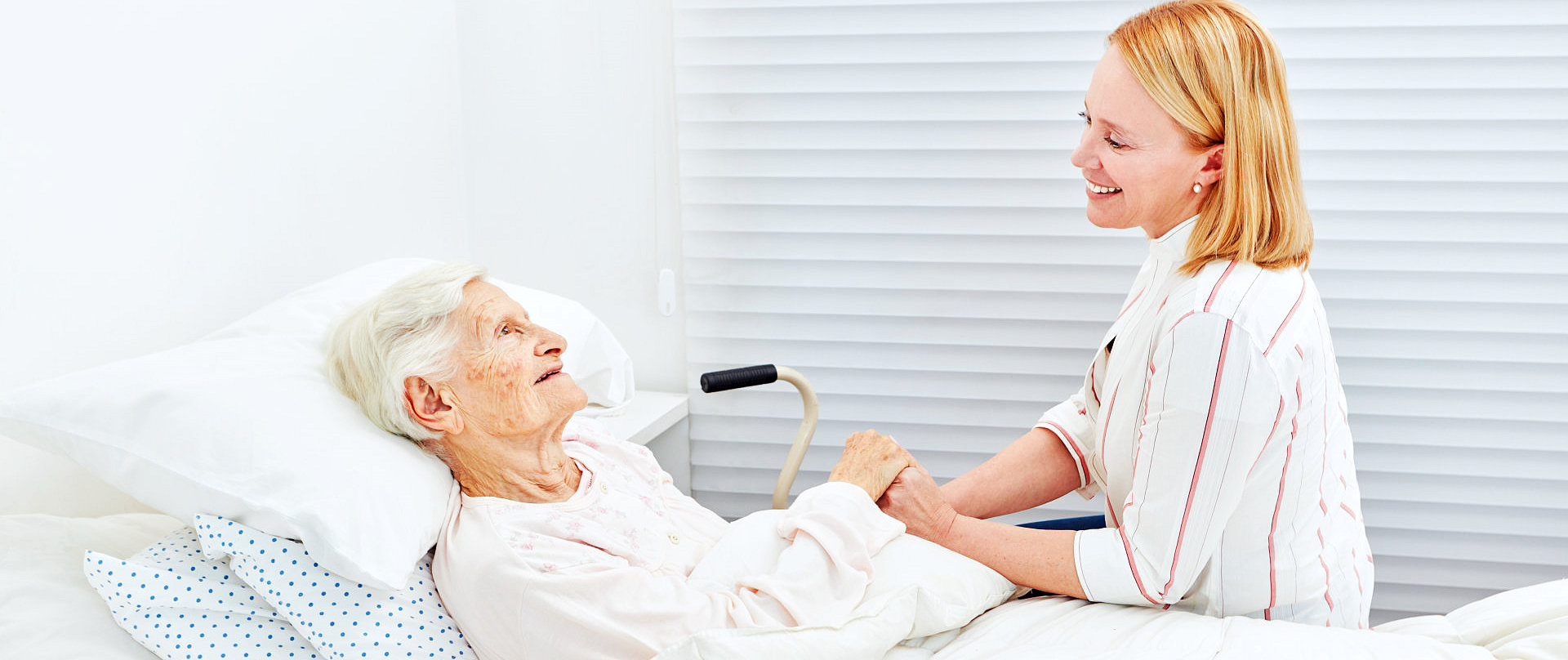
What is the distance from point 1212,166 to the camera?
1.26 m

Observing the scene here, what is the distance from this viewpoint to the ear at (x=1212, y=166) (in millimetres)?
1240

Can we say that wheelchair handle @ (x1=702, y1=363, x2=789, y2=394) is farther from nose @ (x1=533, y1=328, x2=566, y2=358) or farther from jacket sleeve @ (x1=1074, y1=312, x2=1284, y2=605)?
jacket sleeve @ (x1=1074, y1=312, x2=1284, y2=605)

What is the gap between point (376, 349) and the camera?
4.16 ft

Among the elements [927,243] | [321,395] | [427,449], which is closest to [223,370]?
[321,395]

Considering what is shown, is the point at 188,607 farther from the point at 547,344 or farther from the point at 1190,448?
the point at 1190,448

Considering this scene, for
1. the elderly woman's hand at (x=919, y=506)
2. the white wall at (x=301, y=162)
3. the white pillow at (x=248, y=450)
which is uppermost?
the white wall at (x=301, y=162)

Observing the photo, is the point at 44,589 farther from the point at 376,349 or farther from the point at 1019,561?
the point at 1019,561

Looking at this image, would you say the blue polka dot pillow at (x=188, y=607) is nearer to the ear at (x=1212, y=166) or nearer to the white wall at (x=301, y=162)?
the white wall at (x=301, y=162)

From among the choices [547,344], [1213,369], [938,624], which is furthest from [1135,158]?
[547,344]

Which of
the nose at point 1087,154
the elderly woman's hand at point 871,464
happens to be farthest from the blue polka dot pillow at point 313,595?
the nose at point 1087,154

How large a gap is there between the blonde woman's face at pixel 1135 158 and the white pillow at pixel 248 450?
3.20ft

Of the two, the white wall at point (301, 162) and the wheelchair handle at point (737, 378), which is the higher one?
the white wall at point (301, 162)

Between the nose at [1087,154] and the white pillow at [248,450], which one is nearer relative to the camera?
the white pillow at [248,450]

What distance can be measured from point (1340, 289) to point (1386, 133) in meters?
0.30
